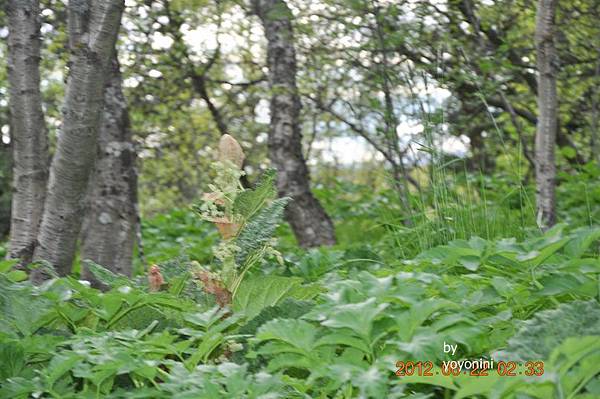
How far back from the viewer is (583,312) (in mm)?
2070

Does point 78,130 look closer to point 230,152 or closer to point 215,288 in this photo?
point 230,152

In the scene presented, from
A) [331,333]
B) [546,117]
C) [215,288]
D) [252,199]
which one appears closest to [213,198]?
[252,199]

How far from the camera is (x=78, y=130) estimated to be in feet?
12.1

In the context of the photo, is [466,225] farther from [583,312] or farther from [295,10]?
[295,10]

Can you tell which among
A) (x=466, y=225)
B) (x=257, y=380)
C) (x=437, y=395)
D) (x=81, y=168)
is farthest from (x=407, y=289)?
(x=81, y=168)

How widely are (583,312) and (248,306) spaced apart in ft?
3.81

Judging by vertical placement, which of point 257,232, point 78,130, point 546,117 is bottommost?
point 257,232

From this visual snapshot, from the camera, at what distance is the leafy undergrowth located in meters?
1.94

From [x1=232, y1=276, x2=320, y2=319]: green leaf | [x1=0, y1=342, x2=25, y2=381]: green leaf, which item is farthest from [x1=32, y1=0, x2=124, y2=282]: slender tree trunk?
[x1=0, y1=342, x2=25, y2=381]: green leaf

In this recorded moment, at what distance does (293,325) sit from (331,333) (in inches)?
5.4

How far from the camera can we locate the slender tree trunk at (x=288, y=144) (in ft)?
23.1

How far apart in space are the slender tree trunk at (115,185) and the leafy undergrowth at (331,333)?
2.44 m
